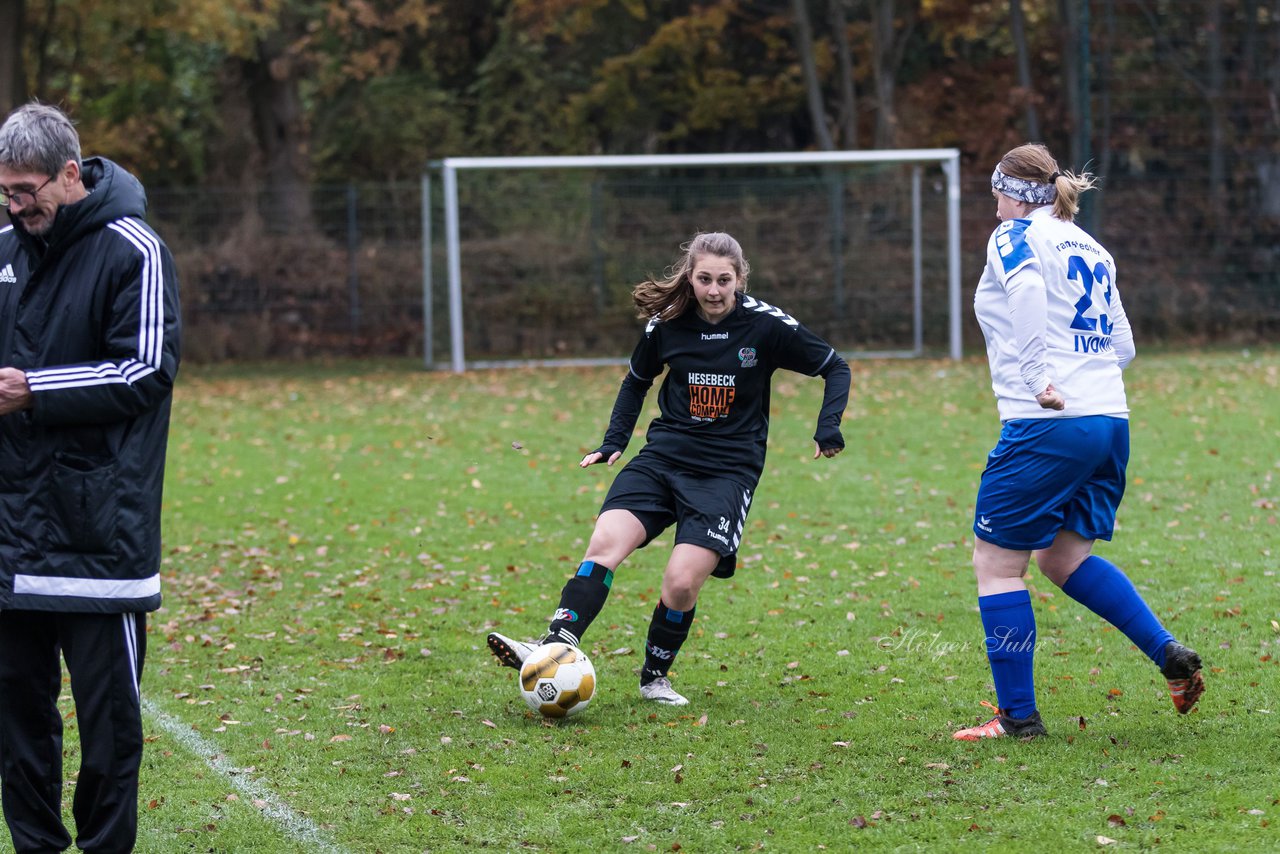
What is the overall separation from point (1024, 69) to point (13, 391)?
83.7 feet

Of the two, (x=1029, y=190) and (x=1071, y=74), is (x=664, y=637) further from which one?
(x=1071, y=74)

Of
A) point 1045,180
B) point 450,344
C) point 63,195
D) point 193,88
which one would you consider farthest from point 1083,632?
point 193,88

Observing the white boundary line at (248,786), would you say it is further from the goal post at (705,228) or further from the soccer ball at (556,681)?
the goal post at (705,228)

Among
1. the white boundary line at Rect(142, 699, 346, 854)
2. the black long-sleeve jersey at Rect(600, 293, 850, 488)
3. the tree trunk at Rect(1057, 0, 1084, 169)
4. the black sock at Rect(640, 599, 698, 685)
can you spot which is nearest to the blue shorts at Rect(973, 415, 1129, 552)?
the black long-sleeve jersey at Rect(600, 293, 850, 488)

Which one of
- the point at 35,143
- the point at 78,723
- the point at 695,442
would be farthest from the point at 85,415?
the point at 695,442

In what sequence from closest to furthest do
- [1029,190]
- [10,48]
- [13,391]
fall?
[13,391], [1029,190], [10,48]

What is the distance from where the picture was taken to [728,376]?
577 centimetres

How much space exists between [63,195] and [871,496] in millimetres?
7795

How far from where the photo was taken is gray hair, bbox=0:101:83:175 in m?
3.65

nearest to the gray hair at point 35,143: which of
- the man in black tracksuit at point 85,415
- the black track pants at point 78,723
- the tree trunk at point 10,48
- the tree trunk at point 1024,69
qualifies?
the man in black tracksuit at point 85,415

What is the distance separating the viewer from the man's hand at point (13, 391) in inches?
142

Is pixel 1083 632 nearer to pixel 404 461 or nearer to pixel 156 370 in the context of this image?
pixel 156 370

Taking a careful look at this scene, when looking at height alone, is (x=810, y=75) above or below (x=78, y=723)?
above

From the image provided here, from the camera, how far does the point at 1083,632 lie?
6699 mm
